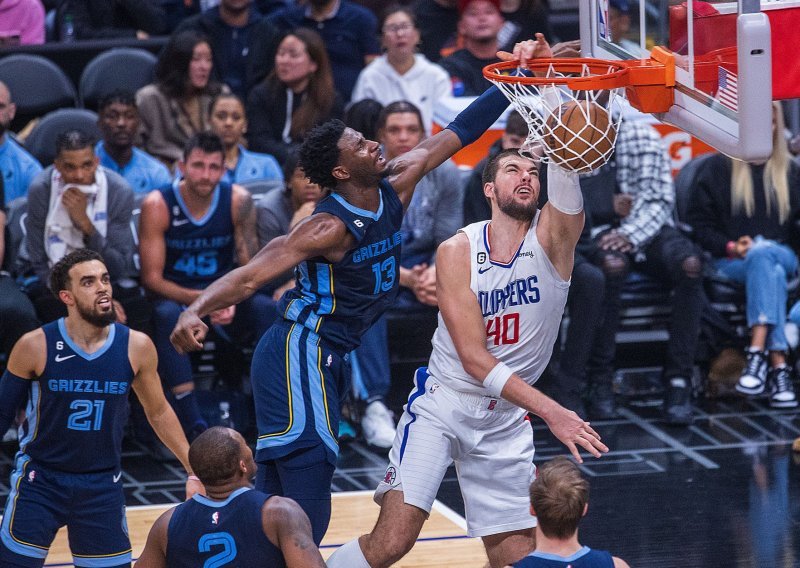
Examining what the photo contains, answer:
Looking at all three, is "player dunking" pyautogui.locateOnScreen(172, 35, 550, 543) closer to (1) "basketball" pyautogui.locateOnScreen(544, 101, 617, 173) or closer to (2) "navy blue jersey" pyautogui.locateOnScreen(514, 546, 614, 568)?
(1) "basketball" pyautogui.locateOnScreen(544, 101, 617, 173)

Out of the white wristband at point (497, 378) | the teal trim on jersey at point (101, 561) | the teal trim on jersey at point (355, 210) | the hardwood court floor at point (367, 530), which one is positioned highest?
the teal trim on jersey at point (355, 210)

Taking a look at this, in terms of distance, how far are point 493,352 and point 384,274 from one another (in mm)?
516

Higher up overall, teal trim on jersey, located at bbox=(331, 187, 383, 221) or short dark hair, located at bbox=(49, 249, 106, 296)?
teal trim on jersey, located at bbox=(331, 187, 383, 221)

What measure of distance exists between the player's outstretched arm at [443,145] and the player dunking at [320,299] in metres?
0.09

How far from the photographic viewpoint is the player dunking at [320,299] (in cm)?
485

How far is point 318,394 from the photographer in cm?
495

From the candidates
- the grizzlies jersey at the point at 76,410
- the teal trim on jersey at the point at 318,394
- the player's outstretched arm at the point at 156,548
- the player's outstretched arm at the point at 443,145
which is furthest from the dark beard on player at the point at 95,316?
the player's outstretched arm at the point at 156,548

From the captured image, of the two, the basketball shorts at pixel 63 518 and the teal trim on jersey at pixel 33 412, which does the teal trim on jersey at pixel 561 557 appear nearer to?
the basketball shorts at pixel 63 518

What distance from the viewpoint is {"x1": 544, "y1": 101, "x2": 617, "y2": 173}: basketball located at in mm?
4605

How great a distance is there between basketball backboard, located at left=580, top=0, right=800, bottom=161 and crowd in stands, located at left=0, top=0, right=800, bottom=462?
284 cm

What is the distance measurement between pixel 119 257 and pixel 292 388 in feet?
10.0

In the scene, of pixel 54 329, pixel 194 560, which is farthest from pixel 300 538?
pixel 54 329

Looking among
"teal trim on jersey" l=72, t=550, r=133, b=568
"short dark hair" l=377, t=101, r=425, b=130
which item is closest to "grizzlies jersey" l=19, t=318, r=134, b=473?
"teal trim on jersey" l=72, t=550, r=133, b=568

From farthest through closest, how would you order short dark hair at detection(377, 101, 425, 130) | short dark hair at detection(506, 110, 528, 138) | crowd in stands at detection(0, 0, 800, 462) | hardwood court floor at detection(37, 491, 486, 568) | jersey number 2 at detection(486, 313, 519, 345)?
short dark hair at detection(377, 101, 425, 130) < short dark hair at detection(506, 110, 528, 138) < crowd in stands at detection(0, 0, 800, 462) < hardwood court floor at detection(37, 491, 486, 568) < jersey number 2 at detection(486, 313, 519, 345)
